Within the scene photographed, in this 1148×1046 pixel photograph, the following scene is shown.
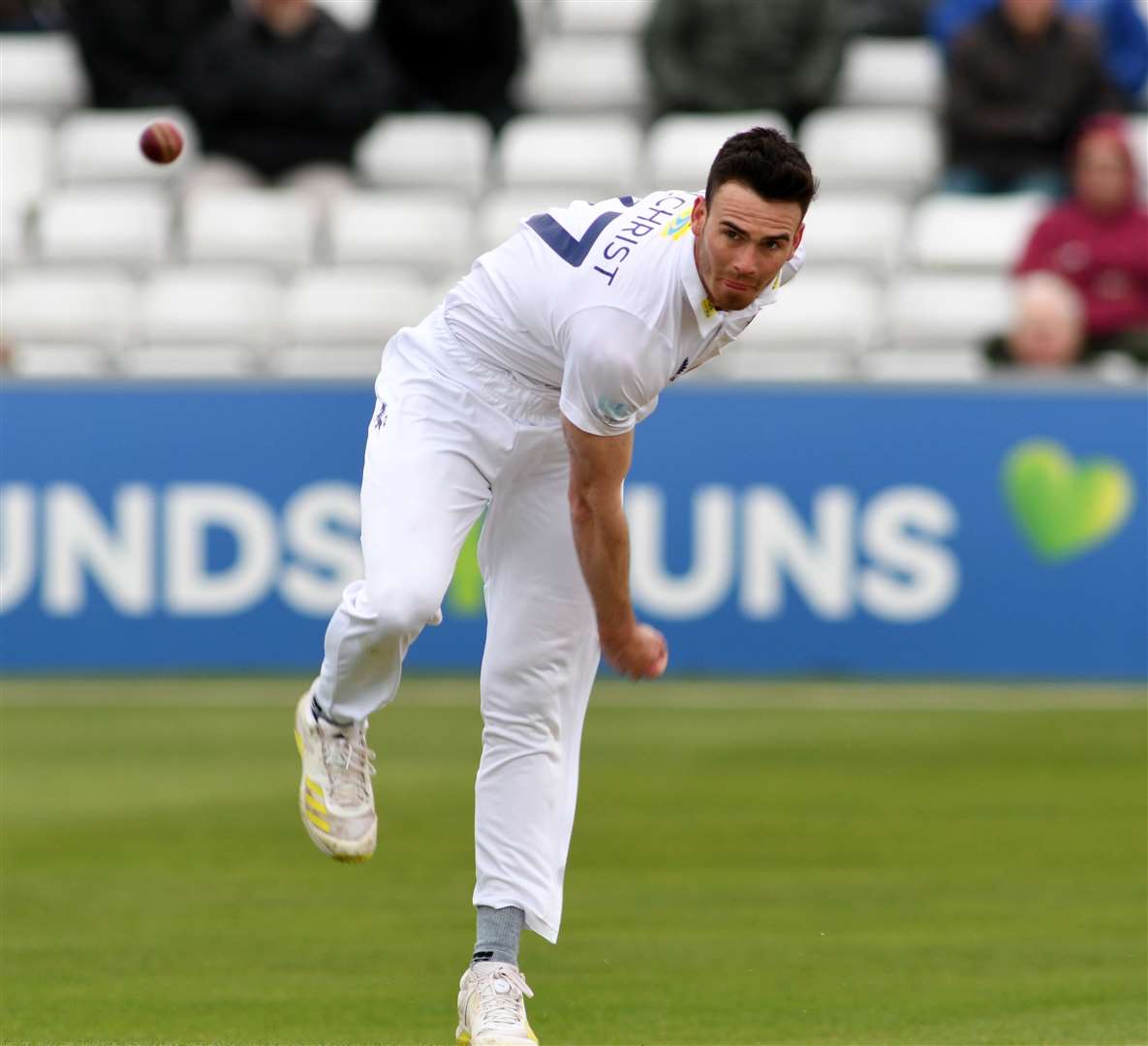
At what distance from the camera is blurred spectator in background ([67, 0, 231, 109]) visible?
1420 cm

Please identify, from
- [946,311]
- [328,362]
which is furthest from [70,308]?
[946,311]

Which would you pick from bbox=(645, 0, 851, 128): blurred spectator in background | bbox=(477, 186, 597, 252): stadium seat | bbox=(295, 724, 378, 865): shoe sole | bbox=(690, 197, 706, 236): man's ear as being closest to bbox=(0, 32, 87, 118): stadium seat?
bbox=(477, 186, 597, 252): stadium seat

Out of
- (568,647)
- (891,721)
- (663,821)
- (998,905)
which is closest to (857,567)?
(891,721)

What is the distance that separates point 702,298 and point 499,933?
1.49 meters

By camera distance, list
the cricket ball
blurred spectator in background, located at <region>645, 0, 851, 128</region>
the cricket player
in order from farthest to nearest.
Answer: blurred spectator in background, located at <region>645, 0, 851, 128</region> < the cricket ball < the cricket player

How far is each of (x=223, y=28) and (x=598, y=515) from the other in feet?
30.3

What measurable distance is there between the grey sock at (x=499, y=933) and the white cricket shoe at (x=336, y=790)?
309 mm

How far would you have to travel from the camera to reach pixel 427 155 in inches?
542

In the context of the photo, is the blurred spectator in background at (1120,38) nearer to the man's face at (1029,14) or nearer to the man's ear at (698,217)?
the man's face at (1029,14)

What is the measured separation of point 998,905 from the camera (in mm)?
6930

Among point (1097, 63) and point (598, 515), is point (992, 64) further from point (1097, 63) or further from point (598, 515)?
point (598, 515)

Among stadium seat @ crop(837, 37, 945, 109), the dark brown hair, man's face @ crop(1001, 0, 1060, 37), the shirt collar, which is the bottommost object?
stadium seat @ crop(837, 37, 945, 109)

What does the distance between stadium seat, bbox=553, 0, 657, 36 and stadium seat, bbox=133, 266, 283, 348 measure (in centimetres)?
280

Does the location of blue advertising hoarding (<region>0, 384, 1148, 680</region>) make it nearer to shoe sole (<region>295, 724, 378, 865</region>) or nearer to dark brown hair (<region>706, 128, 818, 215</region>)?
shoe sole (<region>295, 724, 378, 865</region>)
